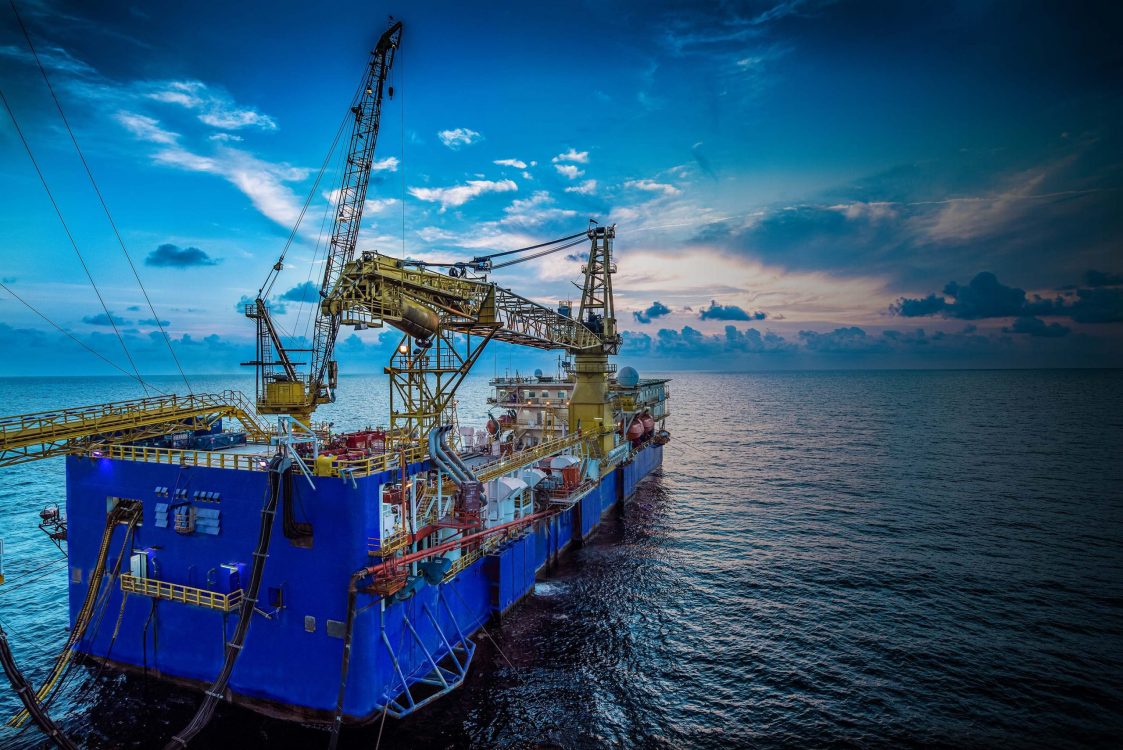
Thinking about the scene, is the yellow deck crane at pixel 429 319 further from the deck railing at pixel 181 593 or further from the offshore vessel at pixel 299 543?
the deck railing at pixel 181 593

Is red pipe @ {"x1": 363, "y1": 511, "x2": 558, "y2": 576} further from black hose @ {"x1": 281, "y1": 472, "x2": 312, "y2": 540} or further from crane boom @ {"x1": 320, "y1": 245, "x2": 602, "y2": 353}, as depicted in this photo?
crane boom @ {"x1": 320, "y1": 245, "x2": 602, "y2": 353}

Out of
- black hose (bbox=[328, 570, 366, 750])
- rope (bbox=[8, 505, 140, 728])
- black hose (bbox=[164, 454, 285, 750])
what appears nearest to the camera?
black hose (bbox=[328, 570, 366, 750])

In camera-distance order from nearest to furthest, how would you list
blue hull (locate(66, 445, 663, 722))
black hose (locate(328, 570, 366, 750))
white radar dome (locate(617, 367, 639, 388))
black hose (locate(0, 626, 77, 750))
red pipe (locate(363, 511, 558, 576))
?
black hose (locate(0, 626, 77, 750))
black hose (locate(328, 570, 366, 750))
red pipe (locate(363, 511, 558, 576))
blue hull (locate(66, 445, 663, 722))
white radar dome (locate(617, 367, 639, 388))

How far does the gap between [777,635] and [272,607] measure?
2393cm

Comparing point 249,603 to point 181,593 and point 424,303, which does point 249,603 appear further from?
point 424,303

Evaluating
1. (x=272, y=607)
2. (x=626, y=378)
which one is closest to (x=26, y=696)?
(x=272, y=607)

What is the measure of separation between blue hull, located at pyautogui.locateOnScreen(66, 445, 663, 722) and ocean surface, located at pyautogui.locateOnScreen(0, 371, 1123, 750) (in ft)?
4.07

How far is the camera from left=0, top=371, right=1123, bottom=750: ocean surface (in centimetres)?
2014

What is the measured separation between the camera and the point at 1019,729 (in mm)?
20234

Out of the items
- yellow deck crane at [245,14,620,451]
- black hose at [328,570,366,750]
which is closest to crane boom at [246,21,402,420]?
yellow deck crane at [245,14,620,451]

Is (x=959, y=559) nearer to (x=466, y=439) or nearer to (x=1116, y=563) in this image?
(x=1116, y=563)

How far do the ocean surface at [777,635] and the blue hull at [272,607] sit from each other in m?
1.24

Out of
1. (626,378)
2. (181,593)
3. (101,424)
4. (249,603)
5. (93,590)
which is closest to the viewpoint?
(249,603)

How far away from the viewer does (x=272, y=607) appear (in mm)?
19906
